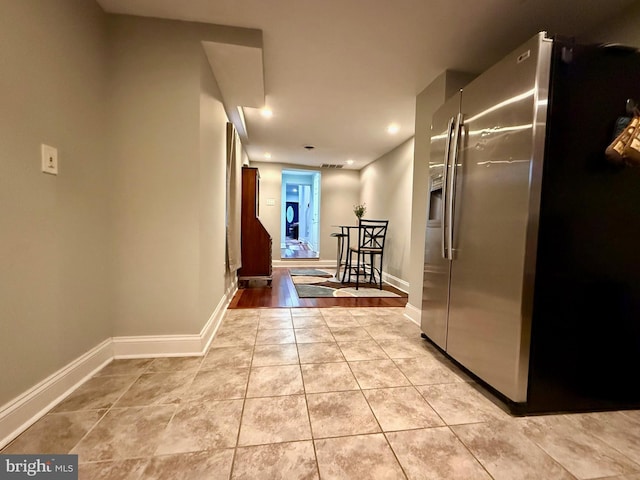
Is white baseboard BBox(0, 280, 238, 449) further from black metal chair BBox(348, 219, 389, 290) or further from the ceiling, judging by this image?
black metal chair BBox(348, 219, 389, 290)

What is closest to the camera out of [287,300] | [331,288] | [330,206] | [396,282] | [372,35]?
[372,35]

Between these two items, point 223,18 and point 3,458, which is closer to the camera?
point 3,458

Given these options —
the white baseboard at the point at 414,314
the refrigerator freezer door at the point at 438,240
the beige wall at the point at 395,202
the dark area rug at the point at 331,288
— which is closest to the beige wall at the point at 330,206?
the beige wall at the point at 395,202

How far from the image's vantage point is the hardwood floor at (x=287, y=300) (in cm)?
317

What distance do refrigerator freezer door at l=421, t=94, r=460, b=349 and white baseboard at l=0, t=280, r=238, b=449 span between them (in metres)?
1.77

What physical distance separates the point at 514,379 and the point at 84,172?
2.68 metres

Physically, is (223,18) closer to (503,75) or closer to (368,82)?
(368,82)

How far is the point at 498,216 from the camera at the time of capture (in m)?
1.43

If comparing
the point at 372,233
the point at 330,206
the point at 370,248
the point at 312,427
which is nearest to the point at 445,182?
the point at 312,427

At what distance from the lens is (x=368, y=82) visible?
2.55 meters

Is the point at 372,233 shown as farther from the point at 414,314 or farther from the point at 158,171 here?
the point at 158,171

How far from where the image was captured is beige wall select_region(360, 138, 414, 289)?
4.20m

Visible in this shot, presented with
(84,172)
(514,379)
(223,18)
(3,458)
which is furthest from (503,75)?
(3,458)

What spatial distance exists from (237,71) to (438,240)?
2174 mm
